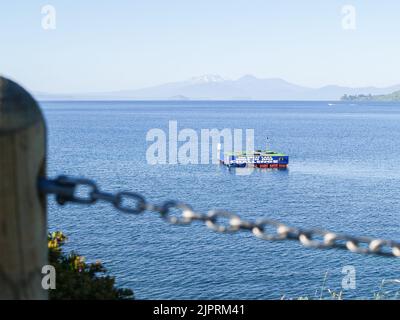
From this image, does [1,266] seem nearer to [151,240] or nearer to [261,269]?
[261,269]

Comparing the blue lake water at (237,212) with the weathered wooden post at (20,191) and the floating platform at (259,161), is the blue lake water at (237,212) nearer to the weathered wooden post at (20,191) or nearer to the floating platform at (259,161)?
the floating platform at (259,161)

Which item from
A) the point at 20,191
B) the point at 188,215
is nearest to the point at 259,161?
the point at 188,215

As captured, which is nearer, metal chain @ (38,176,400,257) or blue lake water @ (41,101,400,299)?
metal chain @ (38,176,400,257)

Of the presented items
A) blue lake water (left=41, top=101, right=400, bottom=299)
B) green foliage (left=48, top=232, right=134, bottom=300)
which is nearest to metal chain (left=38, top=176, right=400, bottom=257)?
green foliage (left=48, top=232, right=134, bottom=300)

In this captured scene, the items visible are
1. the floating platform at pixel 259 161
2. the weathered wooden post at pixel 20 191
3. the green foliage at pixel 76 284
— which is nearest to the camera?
the weathered wooden post at pixel 20 191

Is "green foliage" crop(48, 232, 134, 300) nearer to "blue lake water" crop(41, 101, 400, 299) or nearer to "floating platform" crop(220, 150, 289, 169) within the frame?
"blue lake water" crop(41, 101, 400, 299)

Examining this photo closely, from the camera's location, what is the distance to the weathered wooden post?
218cm

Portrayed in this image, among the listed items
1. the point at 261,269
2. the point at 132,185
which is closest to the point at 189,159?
the point at 132,185

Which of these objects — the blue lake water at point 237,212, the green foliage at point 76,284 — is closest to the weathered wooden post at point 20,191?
the green foliage at point 76,284

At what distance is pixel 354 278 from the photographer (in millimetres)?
35750

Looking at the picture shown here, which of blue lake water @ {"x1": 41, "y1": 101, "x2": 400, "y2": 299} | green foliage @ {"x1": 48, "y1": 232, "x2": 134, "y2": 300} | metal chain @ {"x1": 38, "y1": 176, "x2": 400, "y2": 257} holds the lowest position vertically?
blue lake water @ {"x1": 41, "y1": 101, "x2": 400, "y2": 299}

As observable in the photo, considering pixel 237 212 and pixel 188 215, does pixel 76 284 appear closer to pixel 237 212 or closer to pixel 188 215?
pixel 188 215

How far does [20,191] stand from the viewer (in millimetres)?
2227

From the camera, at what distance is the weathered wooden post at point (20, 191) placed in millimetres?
2184
